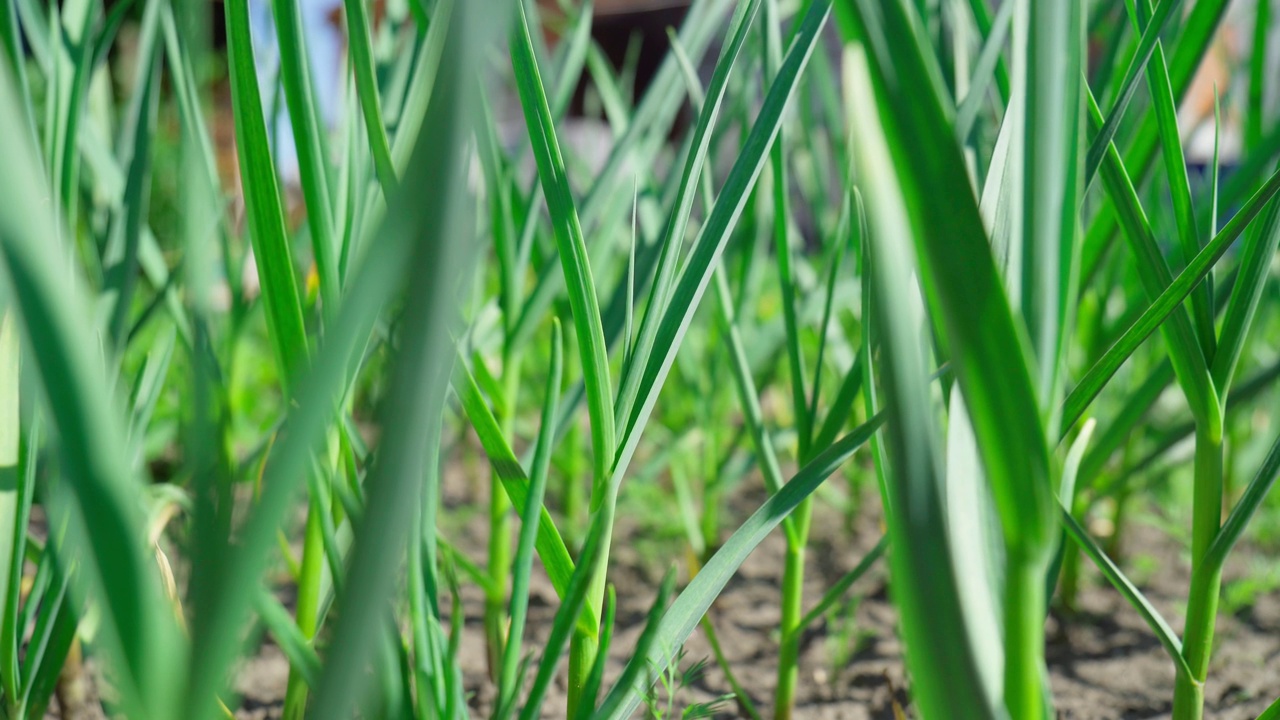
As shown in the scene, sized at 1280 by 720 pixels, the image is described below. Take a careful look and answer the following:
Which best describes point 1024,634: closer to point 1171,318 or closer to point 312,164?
point 1171,318

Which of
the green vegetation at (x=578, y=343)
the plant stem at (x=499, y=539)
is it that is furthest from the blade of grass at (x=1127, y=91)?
the plant stem at (x=499, y=539)

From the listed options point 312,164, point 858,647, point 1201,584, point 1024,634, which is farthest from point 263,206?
point 858,647

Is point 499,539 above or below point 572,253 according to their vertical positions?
below

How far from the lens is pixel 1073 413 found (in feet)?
0.95

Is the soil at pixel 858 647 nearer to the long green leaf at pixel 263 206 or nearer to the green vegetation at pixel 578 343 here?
the green vegetation at pixel 578 343

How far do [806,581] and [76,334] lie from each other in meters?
0.65

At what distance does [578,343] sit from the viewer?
0.97 feet

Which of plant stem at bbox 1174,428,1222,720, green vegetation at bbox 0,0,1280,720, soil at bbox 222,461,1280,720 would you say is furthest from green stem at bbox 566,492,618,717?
plant stem at bbox 1174,428,1222,720

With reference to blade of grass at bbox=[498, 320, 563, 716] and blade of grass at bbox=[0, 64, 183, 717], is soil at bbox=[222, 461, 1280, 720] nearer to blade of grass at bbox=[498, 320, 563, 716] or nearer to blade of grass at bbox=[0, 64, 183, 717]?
blade of grass at bbox=[498, 320, 563, 716]

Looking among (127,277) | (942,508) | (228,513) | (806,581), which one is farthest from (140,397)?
(806,581)

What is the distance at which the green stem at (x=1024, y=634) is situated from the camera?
0.20 meters

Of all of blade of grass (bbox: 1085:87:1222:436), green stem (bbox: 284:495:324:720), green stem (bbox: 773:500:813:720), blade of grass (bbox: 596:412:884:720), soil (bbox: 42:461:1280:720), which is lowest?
soil (bbox: 42:461:1280:720)

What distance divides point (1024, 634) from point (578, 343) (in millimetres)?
160

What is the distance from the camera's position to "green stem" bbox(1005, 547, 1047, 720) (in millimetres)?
198
